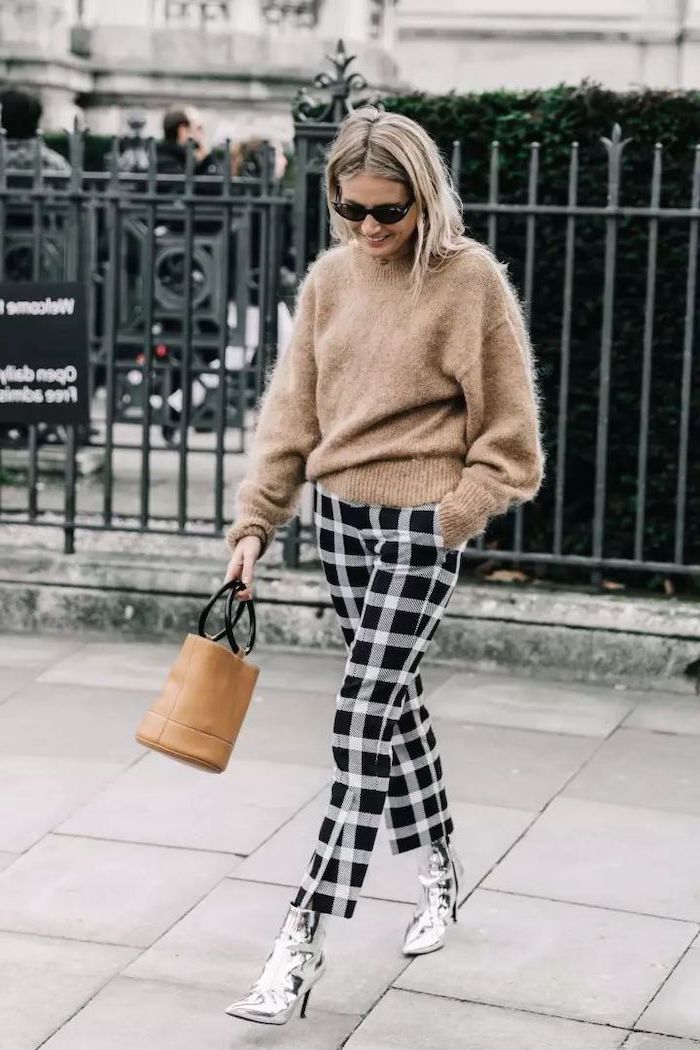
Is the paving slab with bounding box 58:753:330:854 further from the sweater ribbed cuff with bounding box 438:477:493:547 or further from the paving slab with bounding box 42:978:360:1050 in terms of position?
the sweater ribbed cuff with bounding box 438:477:493:547

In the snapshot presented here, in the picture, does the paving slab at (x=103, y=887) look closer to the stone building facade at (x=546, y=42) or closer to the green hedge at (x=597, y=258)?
the green hedge at (x=597, y=258)

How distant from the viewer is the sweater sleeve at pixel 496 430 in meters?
3.97

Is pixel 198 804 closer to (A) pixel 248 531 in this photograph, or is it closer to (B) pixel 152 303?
(A) pixel 248 531

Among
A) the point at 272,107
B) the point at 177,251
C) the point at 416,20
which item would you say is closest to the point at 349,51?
the point at 272,107

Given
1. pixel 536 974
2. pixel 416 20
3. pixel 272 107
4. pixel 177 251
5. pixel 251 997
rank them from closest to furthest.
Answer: pixel 251 997 < pixel 536 974 < pixel 177 251 < pixel 416 20 < pixel 272 107

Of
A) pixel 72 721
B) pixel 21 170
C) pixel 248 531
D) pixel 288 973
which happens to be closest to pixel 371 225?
pixel 248 531

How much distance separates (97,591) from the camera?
7398 mm

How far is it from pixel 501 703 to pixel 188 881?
1984 mm

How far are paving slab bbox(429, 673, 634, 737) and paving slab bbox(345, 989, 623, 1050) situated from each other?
225 cm

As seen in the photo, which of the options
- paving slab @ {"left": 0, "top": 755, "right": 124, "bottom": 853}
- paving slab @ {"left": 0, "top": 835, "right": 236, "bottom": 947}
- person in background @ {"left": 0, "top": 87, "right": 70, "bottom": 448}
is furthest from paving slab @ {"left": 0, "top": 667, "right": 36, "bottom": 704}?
person in background @ {"left": 0, "top": 87, "right": 70, "bottom": 448}

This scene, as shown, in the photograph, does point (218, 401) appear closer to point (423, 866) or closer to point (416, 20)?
point (423, 866)

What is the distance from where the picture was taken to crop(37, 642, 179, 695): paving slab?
674 cm

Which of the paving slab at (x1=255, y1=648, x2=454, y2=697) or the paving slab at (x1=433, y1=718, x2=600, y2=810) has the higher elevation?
the paving slab at (x1=255, y1=648, x2=454, y2=697)

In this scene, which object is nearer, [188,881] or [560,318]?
[188,881]
